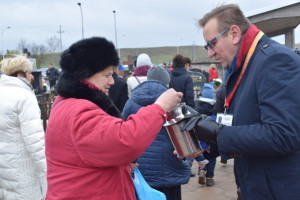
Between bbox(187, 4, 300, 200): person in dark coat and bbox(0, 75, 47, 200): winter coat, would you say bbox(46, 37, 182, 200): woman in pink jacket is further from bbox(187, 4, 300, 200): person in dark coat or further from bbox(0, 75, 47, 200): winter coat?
bbox(0, 75, 47, 200): winter coat

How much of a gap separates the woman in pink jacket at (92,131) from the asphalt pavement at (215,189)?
133 inches

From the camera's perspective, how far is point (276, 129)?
1.60 meters

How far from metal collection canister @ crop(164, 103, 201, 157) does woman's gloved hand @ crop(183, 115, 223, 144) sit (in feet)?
0.29

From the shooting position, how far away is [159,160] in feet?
10.7

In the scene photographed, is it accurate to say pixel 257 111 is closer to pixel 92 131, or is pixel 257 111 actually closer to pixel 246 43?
pixel 246 43

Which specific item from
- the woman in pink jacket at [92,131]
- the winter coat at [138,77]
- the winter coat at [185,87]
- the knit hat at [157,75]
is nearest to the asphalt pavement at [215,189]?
the winter coat at [185,87]

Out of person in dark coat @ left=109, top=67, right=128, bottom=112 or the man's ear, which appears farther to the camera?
person in dark coat @ left=109, top=67, right=128, bottom=112

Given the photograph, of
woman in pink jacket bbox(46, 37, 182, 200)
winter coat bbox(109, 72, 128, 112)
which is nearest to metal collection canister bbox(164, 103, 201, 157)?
woman in pink jacket bbox(46, 37, 182, 200)

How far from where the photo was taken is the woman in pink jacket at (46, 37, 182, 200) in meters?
1.65

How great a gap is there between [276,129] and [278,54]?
15.0 inches

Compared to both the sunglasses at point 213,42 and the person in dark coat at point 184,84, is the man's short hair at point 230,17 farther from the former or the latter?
the person in dark coat at point 184,84

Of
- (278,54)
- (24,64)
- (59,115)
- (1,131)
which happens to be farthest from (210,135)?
(24,64)

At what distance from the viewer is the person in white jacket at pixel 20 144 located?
3.16m

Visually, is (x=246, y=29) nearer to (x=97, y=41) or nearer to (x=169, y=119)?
(x=169, y=119)
